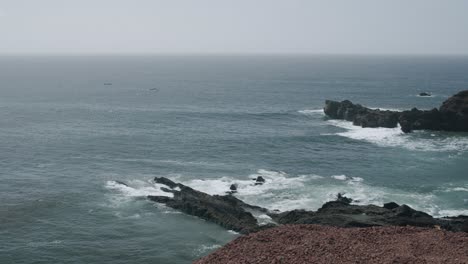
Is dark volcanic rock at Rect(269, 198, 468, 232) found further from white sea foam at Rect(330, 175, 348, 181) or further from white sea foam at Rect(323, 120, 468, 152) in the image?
white sea foam at Rect(323, 120, 468, 152)

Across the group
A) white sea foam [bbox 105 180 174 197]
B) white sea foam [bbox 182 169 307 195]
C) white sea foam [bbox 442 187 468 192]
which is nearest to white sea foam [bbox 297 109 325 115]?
white sea foam [bbox 182 169 307 195]

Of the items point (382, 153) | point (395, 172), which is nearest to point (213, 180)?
point (395, 172)

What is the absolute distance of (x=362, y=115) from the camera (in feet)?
361

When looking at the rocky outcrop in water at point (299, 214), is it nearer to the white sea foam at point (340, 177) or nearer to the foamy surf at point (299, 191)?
the foamy surf at point (299, 191)

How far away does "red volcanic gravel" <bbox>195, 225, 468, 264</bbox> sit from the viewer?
24.4m

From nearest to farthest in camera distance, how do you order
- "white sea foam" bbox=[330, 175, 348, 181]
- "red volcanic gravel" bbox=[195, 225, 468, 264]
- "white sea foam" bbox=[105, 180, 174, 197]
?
"red volcanic gravel" bbox=[195, 225, 468, 264] → "white sea foam" bbox=[105, 180, 174, 197] → "white sea foam" bbox=[330, 175, 348, 181]

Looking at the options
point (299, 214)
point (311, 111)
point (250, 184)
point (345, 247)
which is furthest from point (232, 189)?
point (311, 111)

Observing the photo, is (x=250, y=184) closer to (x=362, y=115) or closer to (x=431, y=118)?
(x=431, y=118)

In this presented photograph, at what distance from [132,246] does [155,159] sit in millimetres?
31570

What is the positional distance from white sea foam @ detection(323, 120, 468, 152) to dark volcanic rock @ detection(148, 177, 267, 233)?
42.8 meters

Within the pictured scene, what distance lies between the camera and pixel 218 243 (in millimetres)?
46094

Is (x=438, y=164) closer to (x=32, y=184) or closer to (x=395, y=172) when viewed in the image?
(x=395, y=172)

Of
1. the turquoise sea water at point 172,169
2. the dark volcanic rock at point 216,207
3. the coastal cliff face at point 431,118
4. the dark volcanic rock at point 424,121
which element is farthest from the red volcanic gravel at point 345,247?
the coastal cliff face at point 431,118

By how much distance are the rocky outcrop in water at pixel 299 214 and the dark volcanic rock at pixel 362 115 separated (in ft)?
169
